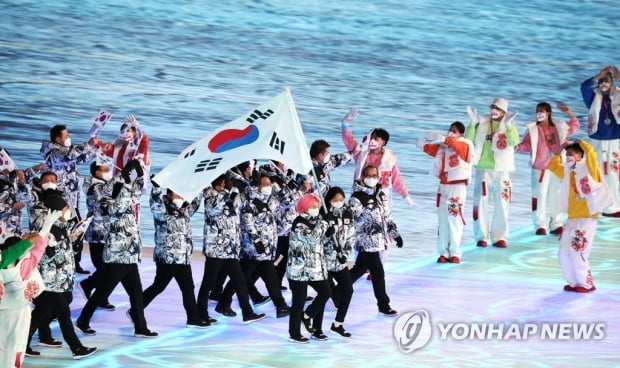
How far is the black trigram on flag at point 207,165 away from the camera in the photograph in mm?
12633

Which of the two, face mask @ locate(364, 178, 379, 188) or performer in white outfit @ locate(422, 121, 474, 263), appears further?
performer in white outfit @ locate(422, 121, 474, 263)

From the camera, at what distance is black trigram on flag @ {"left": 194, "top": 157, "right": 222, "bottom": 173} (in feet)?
41.4

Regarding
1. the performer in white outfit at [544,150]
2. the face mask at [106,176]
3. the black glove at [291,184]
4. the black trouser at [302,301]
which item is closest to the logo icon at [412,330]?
the black trouser at [302,301]

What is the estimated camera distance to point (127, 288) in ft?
41.8

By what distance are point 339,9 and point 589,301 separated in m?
16.6

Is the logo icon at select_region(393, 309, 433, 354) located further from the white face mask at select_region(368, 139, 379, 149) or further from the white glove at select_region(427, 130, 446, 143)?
the white glove at select_region(427, 130, 446, 143)

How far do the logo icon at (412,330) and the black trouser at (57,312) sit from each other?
2.92 metres

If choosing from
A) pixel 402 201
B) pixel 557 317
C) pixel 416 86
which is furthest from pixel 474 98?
pixel 557 317

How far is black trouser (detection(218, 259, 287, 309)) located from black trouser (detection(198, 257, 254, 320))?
0.31 meters

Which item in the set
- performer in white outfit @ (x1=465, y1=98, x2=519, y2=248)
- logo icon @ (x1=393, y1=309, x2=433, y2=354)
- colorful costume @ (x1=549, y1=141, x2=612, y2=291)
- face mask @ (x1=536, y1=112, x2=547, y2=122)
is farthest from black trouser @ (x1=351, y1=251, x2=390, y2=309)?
face mask @ (x1=536, y1=112, x2=547, y2=122)

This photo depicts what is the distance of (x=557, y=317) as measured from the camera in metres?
13.8

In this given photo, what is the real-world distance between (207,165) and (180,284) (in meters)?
1.17

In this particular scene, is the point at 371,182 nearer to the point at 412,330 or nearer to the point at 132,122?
the point at 412,330
